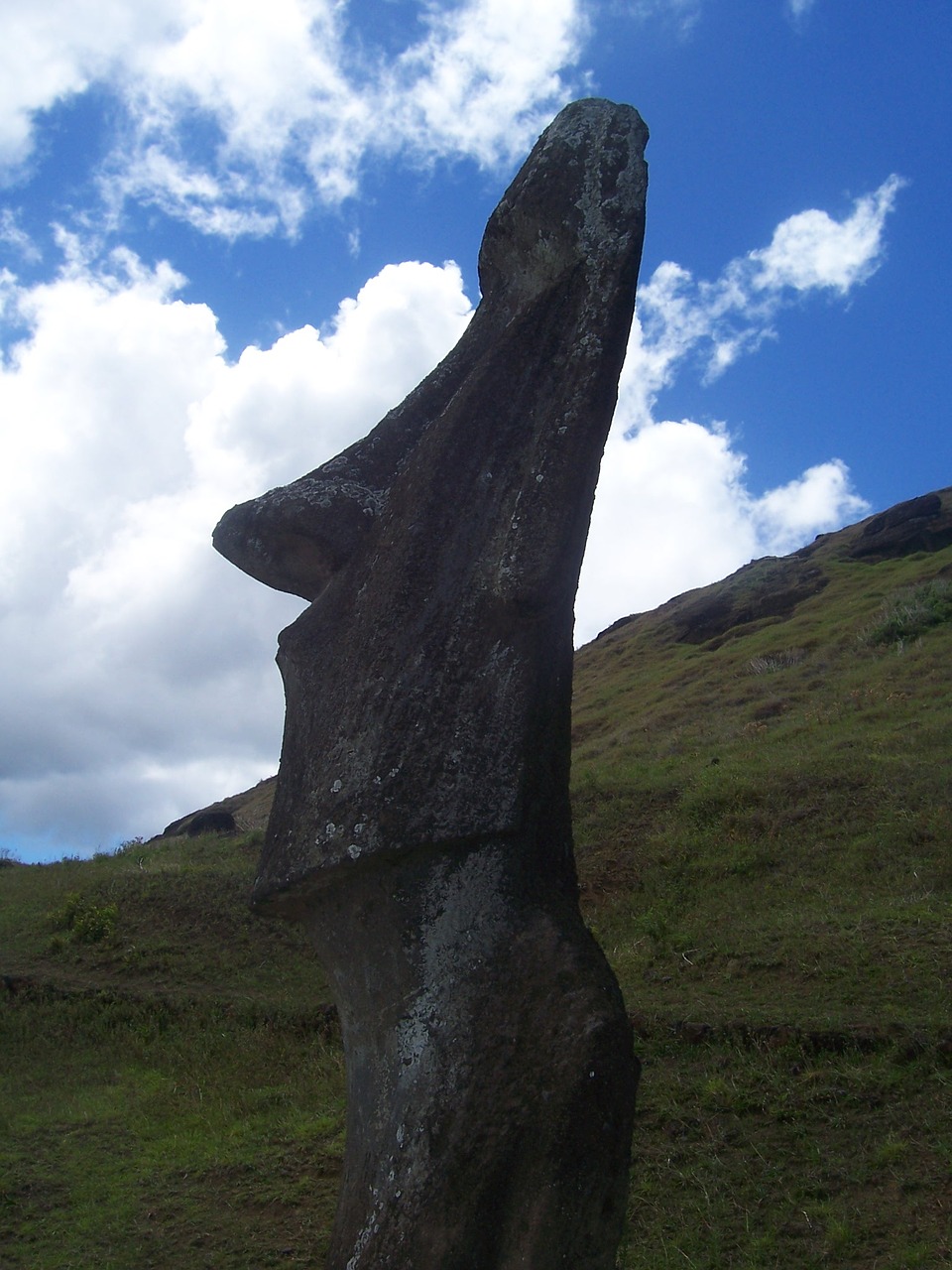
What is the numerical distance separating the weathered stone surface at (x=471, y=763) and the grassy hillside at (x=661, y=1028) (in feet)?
9.04

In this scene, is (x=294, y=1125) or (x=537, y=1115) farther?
(x=294, y=1125)

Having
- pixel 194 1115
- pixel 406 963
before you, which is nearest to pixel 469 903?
pixel 406 963

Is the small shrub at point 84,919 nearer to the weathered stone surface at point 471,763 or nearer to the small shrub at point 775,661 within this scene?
the weathered stone surface at point 471,763

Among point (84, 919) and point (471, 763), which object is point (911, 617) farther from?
point (471, 763)

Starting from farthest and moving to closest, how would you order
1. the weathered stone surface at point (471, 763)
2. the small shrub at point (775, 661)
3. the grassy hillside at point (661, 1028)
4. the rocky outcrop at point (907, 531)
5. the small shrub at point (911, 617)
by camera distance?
the rocky outcrop at point (907, 531), the small shrub at point (775, 661), the small shrub at point (911, 617), the grassy hillside at point (661, 1028), the weathered stone surface at point (471, 763)

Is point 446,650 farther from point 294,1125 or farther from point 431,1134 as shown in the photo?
point 294,1125

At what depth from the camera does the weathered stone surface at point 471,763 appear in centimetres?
287

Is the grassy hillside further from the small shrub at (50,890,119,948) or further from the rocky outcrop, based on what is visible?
the rocky outcrop

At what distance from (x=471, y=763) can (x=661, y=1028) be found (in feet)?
17.6

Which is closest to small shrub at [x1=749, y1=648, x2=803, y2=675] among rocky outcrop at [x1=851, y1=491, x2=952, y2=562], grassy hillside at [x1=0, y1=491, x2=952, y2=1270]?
grassy hillside at [x1=0, y1=491, x2=952, y2=1270]

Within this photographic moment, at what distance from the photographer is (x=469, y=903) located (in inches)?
125

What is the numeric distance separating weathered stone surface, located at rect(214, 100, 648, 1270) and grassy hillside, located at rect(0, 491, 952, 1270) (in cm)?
276

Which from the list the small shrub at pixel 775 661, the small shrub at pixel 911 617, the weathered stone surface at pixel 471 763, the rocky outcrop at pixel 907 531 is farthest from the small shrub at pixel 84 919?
the rocky outcrop at pixel 907 531

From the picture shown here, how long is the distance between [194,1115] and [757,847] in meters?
7.12
